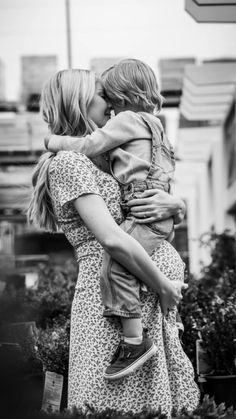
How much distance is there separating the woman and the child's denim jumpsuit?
4 centimetres

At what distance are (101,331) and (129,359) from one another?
140mm

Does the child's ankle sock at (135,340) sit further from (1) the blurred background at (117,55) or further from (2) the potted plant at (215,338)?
(1) the blurred background at (117,55)

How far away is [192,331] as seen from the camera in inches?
139

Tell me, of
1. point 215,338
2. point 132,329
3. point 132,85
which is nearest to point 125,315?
point 132,329

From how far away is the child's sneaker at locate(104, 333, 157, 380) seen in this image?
2086 millimetres

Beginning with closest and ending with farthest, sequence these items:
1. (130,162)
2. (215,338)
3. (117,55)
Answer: (130,162) → (215,338) → (117,55)

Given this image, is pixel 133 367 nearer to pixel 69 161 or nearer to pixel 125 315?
pixel 125 315

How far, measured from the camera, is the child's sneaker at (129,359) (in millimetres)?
2086

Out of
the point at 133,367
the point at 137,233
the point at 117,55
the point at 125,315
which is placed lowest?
the point at 117,55

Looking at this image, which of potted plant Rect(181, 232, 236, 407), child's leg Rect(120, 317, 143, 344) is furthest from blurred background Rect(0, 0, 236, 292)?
child's leg Rect(120, 317, 143, 344)

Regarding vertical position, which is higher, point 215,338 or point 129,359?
point 129,359

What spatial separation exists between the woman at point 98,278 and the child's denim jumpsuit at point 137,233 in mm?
36

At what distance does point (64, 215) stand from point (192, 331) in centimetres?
144

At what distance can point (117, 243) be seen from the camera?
2082 mm
